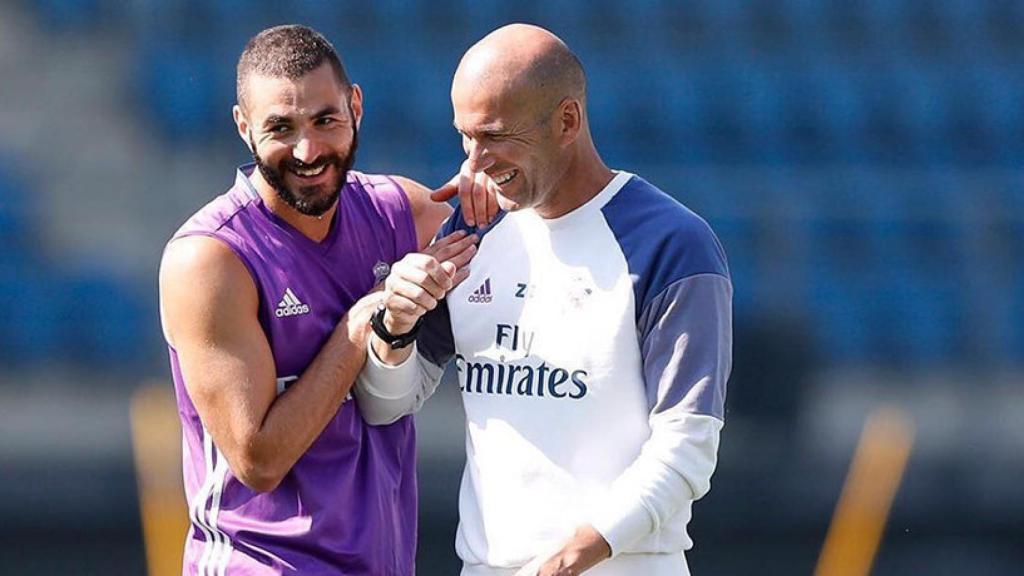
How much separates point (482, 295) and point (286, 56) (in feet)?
1.63

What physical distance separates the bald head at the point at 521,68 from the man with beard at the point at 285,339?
0.28m

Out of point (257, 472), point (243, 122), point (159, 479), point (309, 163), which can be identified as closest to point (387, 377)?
point (257, 472)

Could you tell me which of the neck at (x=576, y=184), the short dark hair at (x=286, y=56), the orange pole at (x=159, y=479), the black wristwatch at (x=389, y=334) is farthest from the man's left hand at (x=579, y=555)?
the orange pole at (x=159, y=479)

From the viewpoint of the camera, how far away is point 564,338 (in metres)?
2.77

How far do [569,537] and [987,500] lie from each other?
4.85 m

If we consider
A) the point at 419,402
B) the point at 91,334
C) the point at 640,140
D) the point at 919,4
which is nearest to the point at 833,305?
the point at 640,140

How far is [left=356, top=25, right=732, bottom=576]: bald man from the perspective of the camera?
2.68 m

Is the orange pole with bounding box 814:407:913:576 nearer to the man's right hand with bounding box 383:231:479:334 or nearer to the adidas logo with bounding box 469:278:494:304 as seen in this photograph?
the adidas logo with bounding box 469:278:494:304

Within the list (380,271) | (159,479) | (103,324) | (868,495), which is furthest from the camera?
(103,324)

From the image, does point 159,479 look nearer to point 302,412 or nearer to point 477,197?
point 302,412

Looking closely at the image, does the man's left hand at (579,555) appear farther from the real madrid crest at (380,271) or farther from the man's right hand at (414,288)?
the real madrid crest at (380,271)

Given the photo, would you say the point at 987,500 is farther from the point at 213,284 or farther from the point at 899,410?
the point at 213,284

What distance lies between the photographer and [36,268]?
26.7ft

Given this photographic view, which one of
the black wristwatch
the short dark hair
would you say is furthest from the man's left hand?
the short dark hair
